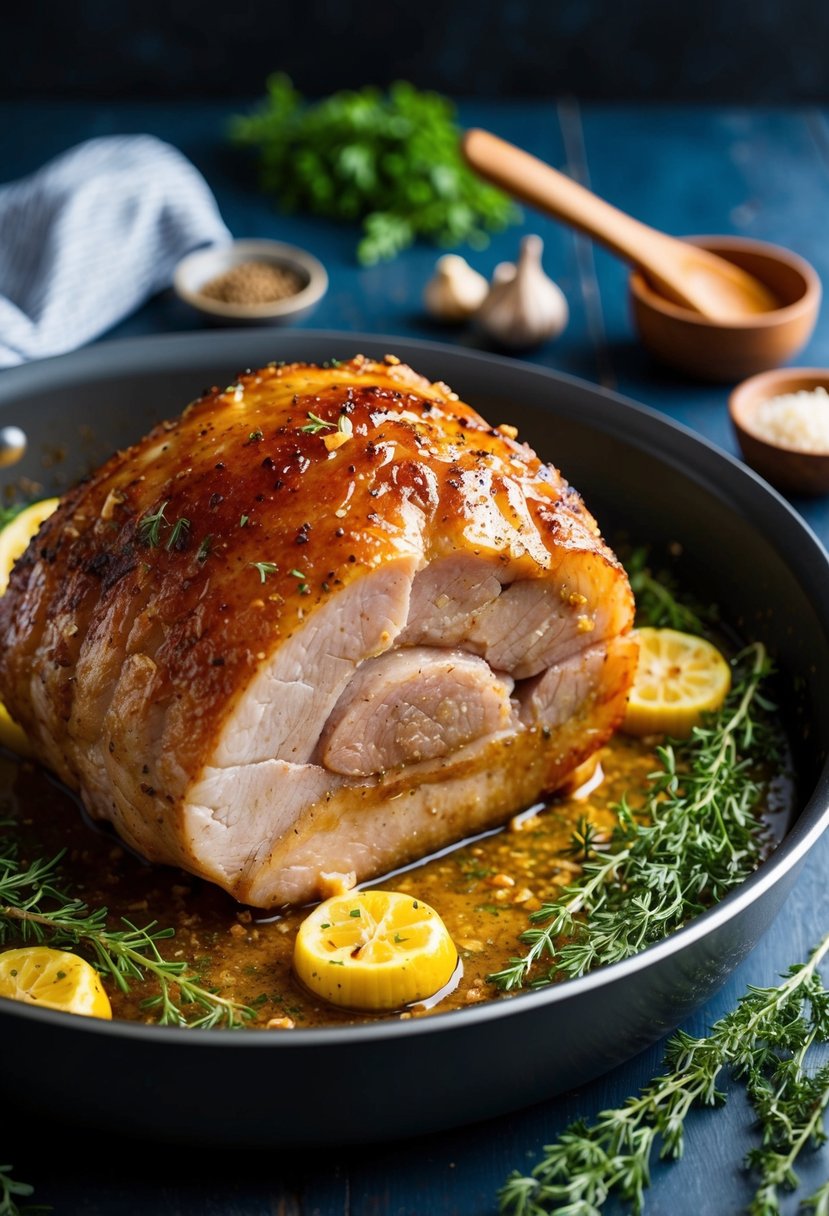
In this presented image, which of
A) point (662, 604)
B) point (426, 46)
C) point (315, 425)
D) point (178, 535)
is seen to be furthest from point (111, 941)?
point (426, 46)

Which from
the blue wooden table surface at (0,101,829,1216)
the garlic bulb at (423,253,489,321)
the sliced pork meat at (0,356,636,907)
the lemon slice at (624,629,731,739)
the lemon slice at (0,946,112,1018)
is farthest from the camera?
the garlic bulb at (423,253,489,321)

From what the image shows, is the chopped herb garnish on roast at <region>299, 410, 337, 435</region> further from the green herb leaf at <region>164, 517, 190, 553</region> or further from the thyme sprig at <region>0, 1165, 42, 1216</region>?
the thyme sprig at <region>0, 1165, 42, 1216</region>

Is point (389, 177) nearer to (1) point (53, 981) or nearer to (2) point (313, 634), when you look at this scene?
(2) point (313, 634)

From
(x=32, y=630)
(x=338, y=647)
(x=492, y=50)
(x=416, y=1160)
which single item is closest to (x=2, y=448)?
(x=32, y=630)

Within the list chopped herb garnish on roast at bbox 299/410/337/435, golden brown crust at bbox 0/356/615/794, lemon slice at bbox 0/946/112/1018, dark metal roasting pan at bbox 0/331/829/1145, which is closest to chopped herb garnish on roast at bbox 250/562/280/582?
golden brown crust at bbox 0/356/615/794

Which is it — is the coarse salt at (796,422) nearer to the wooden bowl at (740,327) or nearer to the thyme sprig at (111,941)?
the wooden bowl at (740,327)

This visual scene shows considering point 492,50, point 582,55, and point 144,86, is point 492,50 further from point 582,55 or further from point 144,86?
point 144,86

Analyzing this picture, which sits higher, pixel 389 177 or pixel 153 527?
pixel 153 527
